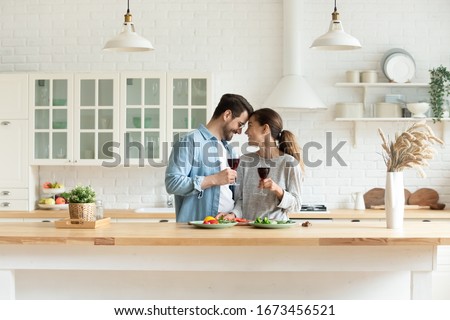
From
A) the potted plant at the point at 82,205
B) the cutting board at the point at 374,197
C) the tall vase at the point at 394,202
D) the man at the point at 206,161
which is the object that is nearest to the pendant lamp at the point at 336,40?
the man at the point at 206,161

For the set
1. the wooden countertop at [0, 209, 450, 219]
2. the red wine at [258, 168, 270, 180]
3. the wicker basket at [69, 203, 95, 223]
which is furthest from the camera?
the wooden countertop at [0, 209, 450, 219]

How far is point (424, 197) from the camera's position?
6.98 m

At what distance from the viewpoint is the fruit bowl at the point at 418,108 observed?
673 centimetres

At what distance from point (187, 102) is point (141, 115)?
43 cm

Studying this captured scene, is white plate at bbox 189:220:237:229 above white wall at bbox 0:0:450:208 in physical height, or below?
below

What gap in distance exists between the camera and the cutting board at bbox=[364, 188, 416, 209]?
6.98 meters

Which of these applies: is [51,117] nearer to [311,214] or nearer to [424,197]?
[311,214]

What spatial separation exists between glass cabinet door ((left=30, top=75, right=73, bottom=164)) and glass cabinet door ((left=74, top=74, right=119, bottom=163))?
0.30 feet

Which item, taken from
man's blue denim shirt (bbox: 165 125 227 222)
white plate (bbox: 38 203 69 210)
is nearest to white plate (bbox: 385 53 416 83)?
man's blue denim shirt (bbox: 165 125 227 222)

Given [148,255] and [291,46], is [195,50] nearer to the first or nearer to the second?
[291,46]

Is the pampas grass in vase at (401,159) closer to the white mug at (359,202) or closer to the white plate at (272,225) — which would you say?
the white plate at (272,225)

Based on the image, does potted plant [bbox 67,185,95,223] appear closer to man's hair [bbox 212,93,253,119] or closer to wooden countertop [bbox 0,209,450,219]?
man's hair [bbox 212,93,253,119]

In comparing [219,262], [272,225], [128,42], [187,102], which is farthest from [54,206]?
[219,262]
